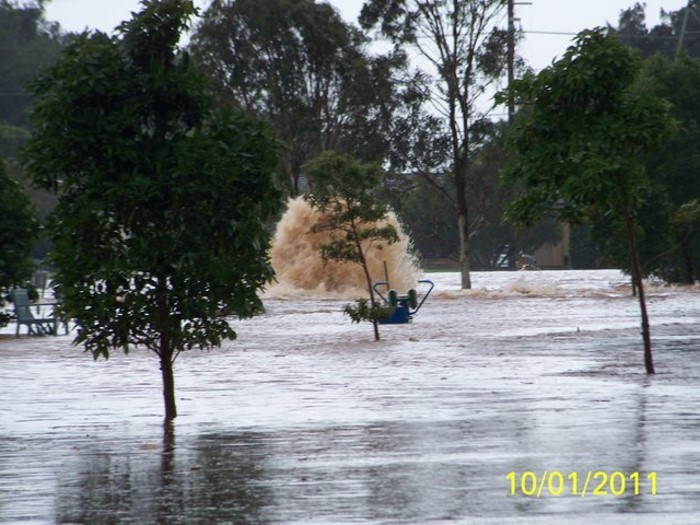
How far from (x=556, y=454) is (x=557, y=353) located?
10872 millimetres

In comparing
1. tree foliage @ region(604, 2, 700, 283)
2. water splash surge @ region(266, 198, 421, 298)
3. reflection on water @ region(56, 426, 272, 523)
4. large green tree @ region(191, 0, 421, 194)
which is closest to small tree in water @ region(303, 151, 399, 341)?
reflection on water @ region(56, 426, 272, 523)

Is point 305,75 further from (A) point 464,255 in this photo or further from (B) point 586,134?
(B) point 586,134

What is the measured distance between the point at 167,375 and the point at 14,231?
16.7 meters

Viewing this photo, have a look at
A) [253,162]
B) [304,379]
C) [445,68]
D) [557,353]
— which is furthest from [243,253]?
[445,68]

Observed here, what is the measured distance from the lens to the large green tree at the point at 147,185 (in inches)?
481

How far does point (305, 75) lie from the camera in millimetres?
61000

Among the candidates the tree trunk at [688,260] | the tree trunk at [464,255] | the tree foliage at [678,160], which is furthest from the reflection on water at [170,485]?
the tree trunk at [464,255]

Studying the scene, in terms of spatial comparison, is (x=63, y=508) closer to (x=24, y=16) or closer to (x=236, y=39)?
(x=236, y=39)

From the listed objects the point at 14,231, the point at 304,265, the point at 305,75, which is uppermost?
the point at 305,75

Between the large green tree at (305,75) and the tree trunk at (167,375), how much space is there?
45074 mm

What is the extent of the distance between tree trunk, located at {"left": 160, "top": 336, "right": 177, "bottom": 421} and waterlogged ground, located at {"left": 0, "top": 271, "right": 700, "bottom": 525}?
0.47 ft

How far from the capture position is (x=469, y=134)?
58188 millimetres
